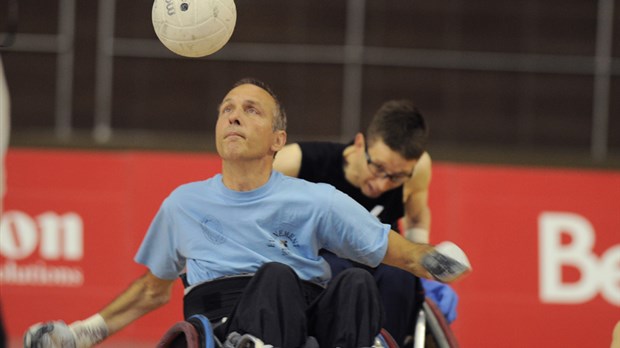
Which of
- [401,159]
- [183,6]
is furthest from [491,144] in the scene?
[183,6]

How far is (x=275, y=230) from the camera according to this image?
193 inches

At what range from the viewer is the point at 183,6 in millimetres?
5406

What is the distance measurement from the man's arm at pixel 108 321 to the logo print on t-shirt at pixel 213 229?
0.36 meters

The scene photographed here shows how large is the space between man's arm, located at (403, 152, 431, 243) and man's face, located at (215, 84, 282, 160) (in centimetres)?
157

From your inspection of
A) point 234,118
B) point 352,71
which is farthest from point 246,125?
point 352,71

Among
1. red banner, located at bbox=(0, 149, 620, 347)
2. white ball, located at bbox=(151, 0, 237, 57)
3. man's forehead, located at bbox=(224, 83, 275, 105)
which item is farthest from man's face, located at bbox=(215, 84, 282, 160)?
red banner, located at bbox=(0, 149, 620, 347)

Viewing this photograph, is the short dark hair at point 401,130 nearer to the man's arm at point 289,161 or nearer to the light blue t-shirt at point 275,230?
the man's arm at point 289,161

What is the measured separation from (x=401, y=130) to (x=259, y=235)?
1.38 metres

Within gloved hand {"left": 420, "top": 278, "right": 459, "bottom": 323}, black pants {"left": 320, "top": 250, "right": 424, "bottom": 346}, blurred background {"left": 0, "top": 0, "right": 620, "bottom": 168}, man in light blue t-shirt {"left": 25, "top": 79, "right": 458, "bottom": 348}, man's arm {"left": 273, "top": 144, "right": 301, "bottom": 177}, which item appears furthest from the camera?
blurred background {"left": 0, "top": 0, "right": 620, "bottom": 168}

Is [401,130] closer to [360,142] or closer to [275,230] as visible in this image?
[360,142]

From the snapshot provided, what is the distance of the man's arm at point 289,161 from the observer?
614cm

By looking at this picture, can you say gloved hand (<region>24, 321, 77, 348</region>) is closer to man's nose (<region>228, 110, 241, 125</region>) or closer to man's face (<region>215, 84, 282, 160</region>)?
man's face (<region>215, 84, 282, 160</region>)

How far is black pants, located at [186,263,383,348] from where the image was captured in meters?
4.52

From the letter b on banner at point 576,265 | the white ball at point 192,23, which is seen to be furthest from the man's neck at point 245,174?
the letter b on banner at point 576,265
